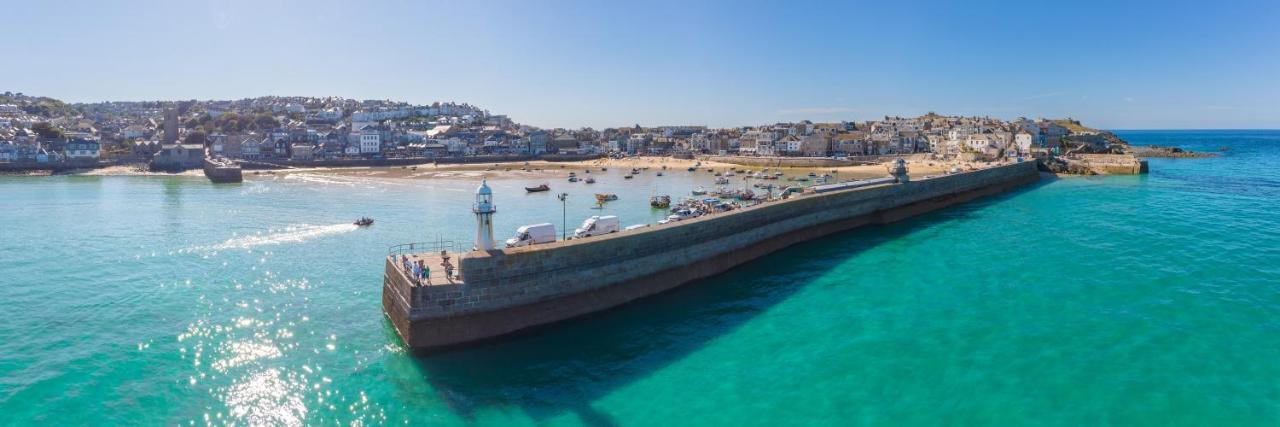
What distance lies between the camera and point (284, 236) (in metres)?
39.1

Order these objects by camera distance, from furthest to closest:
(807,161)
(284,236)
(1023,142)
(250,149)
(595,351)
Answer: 1. (250,149)
2. (1023,142)
3. (807,161)
4. (284,236)
5. (595,351)

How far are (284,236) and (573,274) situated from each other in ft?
87.2

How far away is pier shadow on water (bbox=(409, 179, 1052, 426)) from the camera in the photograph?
15.9 meters

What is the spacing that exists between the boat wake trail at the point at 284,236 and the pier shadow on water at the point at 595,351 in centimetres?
2200

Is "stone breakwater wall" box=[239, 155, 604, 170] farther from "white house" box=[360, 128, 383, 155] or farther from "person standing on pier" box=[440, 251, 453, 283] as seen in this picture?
"person standing on pier" box=[440, 251, 453, 283]

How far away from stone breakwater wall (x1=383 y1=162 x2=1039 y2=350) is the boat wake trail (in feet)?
64.0

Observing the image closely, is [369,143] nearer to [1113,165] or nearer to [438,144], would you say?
[438,144]

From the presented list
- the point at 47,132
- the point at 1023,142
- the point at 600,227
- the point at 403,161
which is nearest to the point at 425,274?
the point at 600,227

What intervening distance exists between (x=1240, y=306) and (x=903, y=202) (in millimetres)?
23424

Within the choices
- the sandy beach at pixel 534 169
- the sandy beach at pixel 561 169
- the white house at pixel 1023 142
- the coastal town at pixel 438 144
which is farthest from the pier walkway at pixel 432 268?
the white house at pixel 1023 142

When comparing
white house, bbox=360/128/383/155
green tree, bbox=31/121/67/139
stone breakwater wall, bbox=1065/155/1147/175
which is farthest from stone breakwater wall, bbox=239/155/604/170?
stone breakwater wall, bbox=1065/155/1147/175

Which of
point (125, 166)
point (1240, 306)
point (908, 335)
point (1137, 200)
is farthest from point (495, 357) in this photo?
point (125, 166)

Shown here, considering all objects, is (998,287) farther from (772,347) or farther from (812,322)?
(772,347)

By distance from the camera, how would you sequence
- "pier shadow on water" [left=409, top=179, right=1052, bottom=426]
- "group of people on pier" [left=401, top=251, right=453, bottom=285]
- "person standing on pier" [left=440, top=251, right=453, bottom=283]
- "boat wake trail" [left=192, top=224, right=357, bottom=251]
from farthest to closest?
"boat wake trail" [left=192, top=224, right=357, bottom=251], "person standing on pier" [left=440, top=251, right=453, bottom=283], "group of people on pier" [left=401, top=251, right=453, bottom=285], "pier shadow on water" [left=409, top=179, right=1052, bottom=426]
